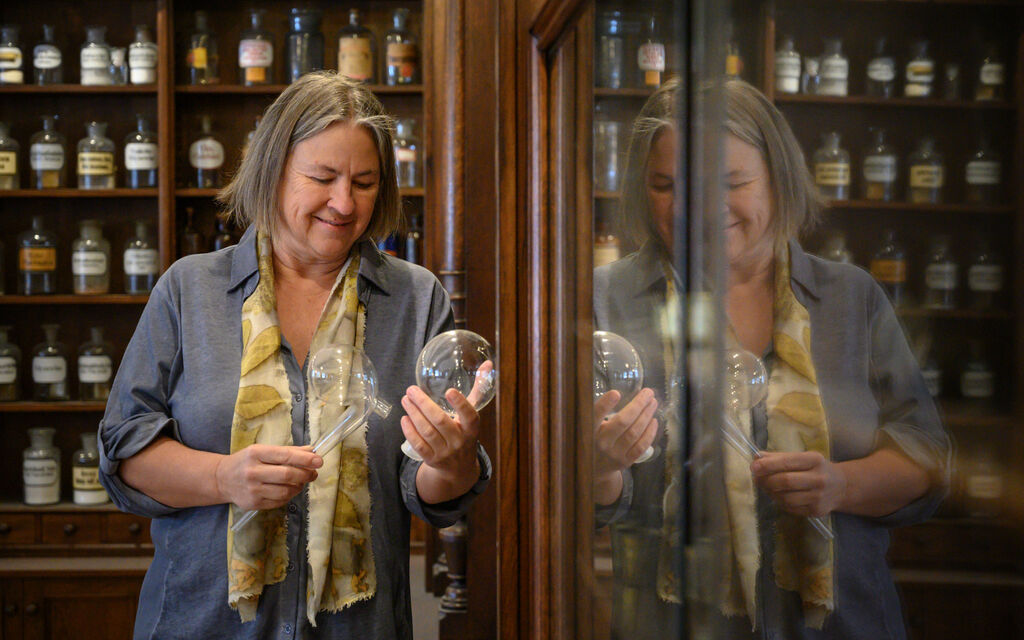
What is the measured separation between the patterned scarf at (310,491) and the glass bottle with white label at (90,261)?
2.01 metres

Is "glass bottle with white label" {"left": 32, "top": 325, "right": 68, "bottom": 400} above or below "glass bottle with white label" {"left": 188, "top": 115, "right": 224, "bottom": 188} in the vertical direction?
below

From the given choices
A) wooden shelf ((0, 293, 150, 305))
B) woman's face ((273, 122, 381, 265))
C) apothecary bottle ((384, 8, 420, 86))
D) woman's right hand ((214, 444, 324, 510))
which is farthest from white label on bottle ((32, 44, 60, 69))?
woman's right hand ((214, 444, 324, 510))

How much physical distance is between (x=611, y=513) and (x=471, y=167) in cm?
157

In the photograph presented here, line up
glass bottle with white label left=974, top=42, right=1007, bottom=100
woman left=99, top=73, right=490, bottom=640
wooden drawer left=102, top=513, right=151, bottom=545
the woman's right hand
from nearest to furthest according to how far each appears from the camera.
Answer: glass bottle with white label left=974, top=42, right=1007, bottom=100, the woman's right hand, woman left=99, top=73, right=490, bottom=640, wooden drawer left=102, top=513, right=151, bottom=545

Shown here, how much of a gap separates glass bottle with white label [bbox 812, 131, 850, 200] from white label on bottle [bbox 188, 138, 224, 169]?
3078 millimetres

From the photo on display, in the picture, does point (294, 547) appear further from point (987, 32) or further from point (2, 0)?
point (2, 0)

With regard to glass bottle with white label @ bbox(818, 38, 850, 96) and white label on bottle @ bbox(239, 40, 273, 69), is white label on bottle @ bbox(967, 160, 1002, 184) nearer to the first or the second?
glass bottle with white label @ bbox(818, 38, 850, 96)

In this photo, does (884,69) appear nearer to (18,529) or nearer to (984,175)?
(984,175)

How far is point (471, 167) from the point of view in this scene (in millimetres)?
2086

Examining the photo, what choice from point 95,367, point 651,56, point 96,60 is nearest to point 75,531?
point 95,367

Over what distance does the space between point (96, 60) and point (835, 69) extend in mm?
3309

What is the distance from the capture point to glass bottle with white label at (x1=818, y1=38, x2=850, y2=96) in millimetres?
269

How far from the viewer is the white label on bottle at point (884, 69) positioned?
249 mm

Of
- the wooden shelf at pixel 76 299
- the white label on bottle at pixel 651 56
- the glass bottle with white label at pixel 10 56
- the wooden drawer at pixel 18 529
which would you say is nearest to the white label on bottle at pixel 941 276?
the white label on bottle at pixel 651 56
